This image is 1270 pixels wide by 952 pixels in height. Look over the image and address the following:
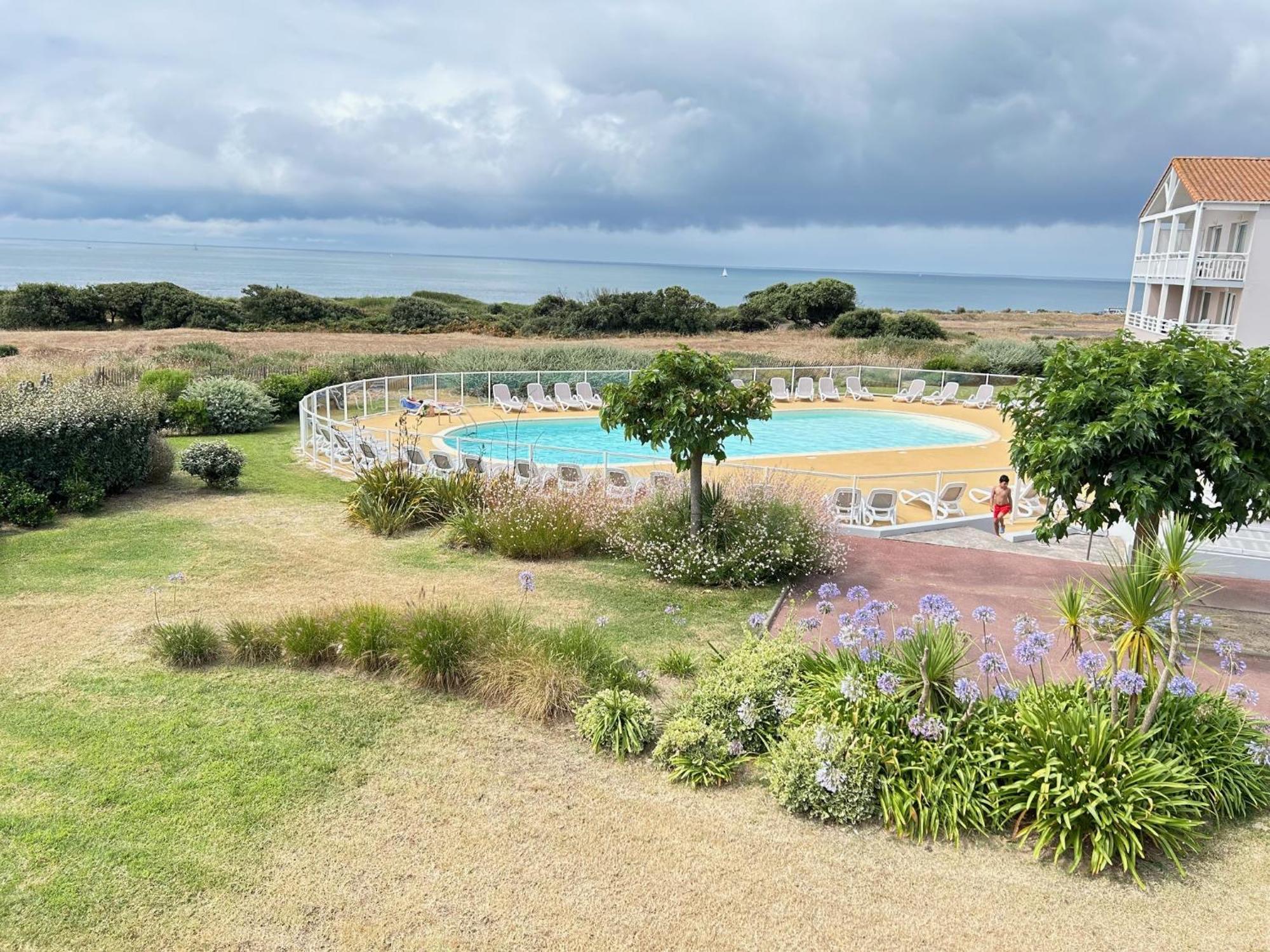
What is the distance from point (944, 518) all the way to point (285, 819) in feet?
35.1

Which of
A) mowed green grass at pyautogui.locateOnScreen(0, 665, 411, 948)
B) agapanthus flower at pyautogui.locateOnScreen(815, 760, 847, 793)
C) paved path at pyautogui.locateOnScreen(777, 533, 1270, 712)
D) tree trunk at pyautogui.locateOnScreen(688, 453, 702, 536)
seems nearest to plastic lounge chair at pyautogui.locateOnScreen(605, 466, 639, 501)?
tree trunk at pyautogui.locateOnScreen(688, 453, 702, 536)

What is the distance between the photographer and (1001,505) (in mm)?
12875

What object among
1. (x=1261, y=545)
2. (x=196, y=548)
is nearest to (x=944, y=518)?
(x=1261, y=545)

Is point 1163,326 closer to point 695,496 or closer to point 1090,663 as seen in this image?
point 695,496

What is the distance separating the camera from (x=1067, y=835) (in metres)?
5.10

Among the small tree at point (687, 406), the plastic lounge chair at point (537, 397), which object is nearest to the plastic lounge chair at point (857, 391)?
the plastic lounge chair at point (537, 397)

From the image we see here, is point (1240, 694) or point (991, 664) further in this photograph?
point (1240, 694)

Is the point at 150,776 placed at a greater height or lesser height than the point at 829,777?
lesser

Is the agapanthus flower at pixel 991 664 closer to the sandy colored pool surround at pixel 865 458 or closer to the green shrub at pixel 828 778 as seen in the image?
the green shrub at pixel 828 778

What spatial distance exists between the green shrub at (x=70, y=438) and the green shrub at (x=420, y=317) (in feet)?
141

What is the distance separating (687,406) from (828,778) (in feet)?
16.9

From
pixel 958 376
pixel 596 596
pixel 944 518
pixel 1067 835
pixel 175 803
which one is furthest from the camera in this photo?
pixel 958 376

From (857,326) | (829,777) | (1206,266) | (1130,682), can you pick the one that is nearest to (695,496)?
(829,777)

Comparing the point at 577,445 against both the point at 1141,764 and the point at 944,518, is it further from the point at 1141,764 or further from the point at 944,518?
the point at 1141,764
